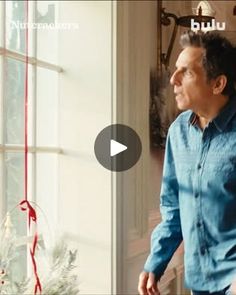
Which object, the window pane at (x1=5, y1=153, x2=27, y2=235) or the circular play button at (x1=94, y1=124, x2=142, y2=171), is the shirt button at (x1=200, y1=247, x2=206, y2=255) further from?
the window pane at (x1=5, y1=153, x2=27, y2=235)

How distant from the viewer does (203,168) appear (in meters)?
1.05

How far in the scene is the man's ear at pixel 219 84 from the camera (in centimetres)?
104

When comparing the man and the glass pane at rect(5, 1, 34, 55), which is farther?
the glass pane at rect(5, 1, 34, 55)

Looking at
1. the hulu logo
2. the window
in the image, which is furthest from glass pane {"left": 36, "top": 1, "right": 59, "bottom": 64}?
the hulu logo

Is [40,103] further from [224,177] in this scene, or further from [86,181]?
[224,177]

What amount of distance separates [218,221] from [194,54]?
33cm

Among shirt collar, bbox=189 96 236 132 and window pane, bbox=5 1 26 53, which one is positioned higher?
window pane, bbox=5 1 26 53

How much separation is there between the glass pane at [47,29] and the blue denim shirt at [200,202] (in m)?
0.33

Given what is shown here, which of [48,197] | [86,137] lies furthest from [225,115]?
[48,197]

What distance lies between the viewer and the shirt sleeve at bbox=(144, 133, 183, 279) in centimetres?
109

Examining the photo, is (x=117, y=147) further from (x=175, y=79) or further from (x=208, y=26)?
(x=208, y=26)

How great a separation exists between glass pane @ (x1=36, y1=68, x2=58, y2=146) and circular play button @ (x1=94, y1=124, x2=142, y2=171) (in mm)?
105

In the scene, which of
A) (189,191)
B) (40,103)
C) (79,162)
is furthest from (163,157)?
(40,103)

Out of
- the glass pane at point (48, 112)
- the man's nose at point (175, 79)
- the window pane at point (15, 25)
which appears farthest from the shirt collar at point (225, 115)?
the window pane at point (15, 25)
